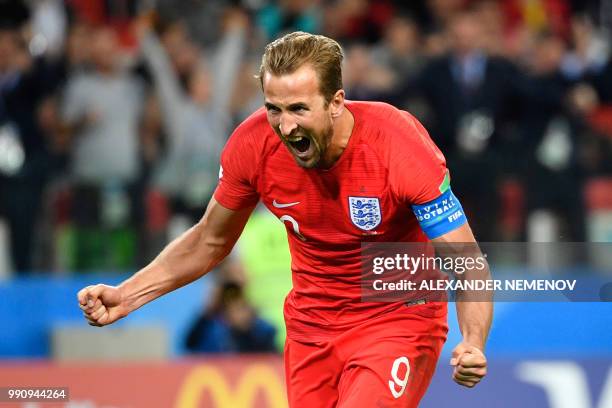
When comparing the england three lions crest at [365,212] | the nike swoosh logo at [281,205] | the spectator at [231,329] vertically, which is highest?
the spectator at [231,329]

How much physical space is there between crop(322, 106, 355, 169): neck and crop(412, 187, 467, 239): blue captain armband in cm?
40

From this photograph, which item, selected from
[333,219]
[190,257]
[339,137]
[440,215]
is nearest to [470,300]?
[440,215]

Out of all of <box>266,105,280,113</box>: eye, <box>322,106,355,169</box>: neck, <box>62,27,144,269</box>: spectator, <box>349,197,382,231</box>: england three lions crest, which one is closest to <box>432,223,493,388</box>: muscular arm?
<box>349,197,382,231</box>: england three lions crest

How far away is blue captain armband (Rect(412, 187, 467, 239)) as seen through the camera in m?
5.00

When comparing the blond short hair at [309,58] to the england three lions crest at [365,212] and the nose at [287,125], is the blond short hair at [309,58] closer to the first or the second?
the nose at [287,125]

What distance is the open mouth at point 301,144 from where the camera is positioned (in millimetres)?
5047

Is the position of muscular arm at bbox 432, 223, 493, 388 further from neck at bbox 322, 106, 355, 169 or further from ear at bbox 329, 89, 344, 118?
ear at bbox 329, 89, 344, 118

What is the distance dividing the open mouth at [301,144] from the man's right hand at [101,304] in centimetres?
102

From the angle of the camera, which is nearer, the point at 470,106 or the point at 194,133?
the point at 470,106

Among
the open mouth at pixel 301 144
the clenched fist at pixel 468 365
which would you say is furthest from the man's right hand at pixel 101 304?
the clenched fist at pixel 468 365

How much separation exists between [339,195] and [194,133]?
6.34 m

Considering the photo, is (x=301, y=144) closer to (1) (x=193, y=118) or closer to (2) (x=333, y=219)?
(2) (x=333, y=219)

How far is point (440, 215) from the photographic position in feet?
16.4

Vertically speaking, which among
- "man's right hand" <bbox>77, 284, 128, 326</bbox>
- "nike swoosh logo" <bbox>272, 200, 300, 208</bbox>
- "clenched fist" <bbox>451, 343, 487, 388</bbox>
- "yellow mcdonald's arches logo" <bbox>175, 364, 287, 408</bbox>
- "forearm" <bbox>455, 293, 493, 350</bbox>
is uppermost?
"nike swoosh logo" <bbox>272, 200, 300, 208</bbox>
